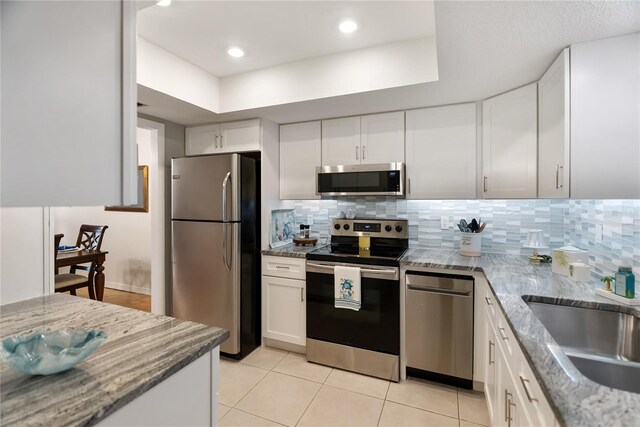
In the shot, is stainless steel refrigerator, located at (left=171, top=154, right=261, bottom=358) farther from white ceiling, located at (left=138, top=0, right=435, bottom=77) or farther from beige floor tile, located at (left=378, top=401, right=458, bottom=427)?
beige floor tile, located at (left=378, top=401, right=458, bottom=427)

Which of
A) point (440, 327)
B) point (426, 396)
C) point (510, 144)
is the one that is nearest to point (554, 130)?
point (510, 144)

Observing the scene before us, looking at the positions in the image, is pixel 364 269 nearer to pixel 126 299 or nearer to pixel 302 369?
pixel 302 369

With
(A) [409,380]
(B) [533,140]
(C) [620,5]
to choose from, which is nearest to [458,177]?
(B) [533,140]

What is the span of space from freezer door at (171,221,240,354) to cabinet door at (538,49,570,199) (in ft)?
7.33

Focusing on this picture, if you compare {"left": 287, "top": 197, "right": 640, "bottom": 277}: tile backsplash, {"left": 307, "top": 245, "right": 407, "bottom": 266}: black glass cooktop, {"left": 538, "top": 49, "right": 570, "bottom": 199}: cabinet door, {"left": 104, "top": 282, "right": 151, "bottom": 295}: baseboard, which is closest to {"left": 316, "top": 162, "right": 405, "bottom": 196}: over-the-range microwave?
{"left": 287, "top": 197, "right": 640, "bottom": 277}: tile backsplash

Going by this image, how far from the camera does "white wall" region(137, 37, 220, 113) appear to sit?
212 cm

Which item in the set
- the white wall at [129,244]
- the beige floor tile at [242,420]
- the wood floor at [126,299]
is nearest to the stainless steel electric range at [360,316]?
the beige floor tile at [242,420]

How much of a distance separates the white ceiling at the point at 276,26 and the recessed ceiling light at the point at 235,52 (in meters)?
0.04

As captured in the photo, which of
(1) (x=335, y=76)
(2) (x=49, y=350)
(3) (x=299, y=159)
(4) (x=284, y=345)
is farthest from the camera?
(3) (x=299, y=159)

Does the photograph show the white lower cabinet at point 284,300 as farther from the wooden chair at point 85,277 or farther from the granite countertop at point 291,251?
the wooden chair at point 85,277

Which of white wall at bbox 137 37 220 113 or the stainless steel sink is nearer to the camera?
the stainless steel sink

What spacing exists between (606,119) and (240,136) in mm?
2600

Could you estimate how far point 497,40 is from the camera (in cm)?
156

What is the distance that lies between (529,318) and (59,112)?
1607 millimetres
